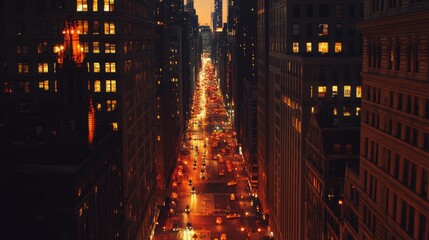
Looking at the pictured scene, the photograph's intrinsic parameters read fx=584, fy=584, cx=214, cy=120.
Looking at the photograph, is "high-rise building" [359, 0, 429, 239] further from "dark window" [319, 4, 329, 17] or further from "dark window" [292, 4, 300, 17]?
"dark window" [292, 4, 300, 17]

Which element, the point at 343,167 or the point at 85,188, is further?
the point at 343,167

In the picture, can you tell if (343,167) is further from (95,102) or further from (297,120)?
(95,102)

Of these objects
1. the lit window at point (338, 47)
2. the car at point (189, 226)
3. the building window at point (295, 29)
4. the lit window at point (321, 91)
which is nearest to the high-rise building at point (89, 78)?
the building window at point (295, 29)

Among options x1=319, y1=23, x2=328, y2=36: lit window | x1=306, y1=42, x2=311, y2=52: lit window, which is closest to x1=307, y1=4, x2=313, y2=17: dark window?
x1=319, y1=23, x2=328, y2=36: lit window

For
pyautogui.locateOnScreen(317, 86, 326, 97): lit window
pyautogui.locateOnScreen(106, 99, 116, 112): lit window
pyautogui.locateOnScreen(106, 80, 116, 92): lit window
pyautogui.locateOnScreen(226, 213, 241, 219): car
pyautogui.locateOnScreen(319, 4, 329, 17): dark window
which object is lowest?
pyautogui.locateOnScreen(226, 213, 241, 219): car

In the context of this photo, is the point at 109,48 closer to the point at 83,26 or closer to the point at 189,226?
the point at 83,26

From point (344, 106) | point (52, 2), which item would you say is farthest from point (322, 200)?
point (52, 2)

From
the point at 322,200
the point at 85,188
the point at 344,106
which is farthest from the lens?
the point at 344,106
